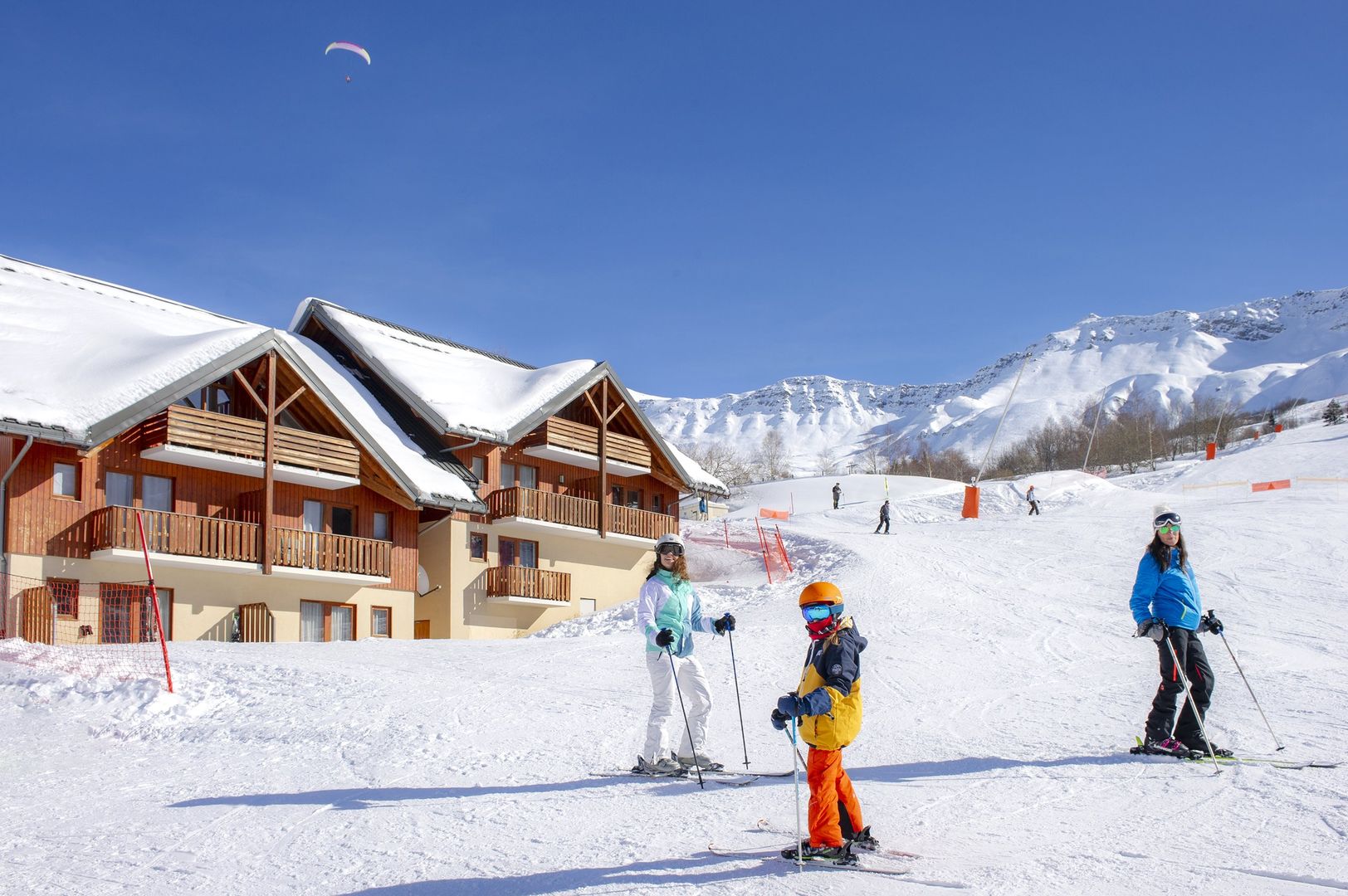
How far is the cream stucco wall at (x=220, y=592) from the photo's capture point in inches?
819

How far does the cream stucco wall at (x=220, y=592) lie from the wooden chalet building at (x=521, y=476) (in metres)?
2.33

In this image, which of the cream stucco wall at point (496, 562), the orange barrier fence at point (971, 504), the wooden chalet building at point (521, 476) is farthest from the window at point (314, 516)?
the orange barrier fence at point (971, 504)

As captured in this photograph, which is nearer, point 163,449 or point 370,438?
point 163,449

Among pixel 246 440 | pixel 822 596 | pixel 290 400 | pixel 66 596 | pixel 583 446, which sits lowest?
pixel 66 596

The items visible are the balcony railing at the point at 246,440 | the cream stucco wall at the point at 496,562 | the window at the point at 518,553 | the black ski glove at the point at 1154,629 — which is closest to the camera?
the black ski glove at the point at 1154,629

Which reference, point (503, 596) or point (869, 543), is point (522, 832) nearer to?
point (503, 596)

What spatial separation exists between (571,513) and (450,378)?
4838 millimetres

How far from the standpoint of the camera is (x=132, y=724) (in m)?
11.3

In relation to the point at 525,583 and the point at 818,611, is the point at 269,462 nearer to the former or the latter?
the point at 525,583

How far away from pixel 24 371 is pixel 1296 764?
2062cm

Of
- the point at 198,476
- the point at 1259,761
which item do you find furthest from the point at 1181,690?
the point at 198,476

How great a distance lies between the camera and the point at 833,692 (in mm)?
6391

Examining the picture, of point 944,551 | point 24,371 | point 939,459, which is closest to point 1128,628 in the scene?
point 944,551

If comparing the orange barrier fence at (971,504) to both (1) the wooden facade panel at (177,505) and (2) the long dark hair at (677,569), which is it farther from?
(2) the long dark hair at (677,569)
